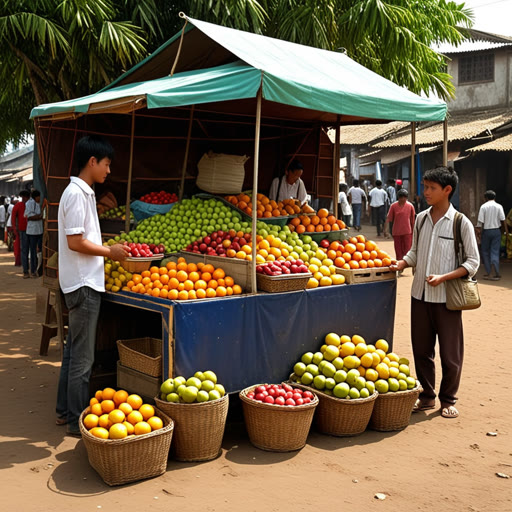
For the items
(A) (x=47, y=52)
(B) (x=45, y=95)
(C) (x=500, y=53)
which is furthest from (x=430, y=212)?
(C) (x=500, y=53)

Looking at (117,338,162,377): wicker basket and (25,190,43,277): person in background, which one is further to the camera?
(25,190,43,277): person in background

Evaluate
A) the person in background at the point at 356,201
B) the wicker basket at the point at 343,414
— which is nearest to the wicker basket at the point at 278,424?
the wicker basket at the point at 343,414

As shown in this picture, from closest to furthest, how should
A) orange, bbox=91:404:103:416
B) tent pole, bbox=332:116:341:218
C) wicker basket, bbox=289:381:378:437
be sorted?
orange, bbox=91:404:103:416
wicker basket, bbox=289:381:378:437
tent pole, bbox=332:116:341:218

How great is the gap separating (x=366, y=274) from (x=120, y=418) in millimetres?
2612

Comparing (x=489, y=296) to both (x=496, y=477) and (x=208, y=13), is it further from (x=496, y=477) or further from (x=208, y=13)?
(x=496, y=477)

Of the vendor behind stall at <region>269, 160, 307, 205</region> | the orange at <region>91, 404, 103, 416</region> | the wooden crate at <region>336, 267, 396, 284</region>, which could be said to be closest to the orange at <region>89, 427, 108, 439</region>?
the orange at <region>91, 404, 103, 416</region>

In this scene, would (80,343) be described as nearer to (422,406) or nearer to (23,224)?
(422,406)

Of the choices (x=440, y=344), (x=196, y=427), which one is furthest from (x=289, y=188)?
(x=196, y=427)

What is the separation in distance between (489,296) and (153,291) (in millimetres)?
8673

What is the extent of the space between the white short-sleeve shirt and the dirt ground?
4.00 ft

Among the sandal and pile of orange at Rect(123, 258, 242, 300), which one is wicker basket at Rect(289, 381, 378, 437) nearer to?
the sandal

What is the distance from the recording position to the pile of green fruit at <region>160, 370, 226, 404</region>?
4.37 metres

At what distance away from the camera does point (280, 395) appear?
4.74m

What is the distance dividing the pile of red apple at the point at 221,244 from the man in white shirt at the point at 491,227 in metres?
9.06
